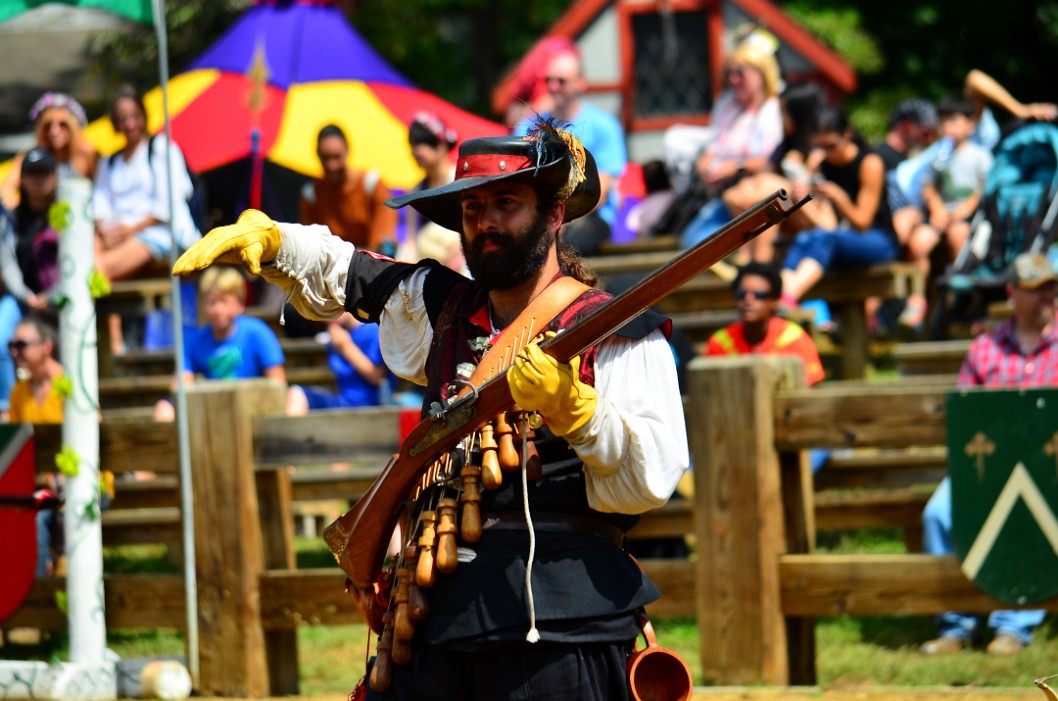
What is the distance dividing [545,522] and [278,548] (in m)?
2.87

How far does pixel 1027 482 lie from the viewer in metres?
5.70

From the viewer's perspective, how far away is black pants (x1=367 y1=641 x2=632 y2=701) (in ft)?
12.1

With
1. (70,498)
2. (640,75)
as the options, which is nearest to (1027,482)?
(70,498)

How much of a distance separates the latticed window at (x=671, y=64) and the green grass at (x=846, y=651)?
13.0 m

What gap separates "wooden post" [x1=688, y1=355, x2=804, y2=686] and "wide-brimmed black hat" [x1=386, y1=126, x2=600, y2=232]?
2178 millimetres

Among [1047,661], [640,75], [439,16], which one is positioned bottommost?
[1047,661]

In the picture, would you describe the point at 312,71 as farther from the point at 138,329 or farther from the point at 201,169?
the point at 138,329

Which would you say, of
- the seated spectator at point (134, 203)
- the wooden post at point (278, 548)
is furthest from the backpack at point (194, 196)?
the wooden post at point (278, 548)

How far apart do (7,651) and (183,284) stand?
3767 millimetres

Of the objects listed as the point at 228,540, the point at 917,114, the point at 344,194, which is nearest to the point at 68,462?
the point at 228,540

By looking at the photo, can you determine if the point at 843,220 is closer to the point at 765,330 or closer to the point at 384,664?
the point at 765,330

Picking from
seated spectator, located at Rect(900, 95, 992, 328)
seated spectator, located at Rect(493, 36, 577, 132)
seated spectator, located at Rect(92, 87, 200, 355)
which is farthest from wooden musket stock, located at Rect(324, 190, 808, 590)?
seated spectator, located at Rect(900, 95, 992, 328)

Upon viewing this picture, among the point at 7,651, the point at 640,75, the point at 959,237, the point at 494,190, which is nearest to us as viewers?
the point at 494,190

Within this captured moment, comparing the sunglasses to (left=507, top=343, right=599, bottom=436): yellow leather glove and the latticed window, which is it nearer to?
(left=507, top=343, right=599, bottom=436): yellow leather glove
